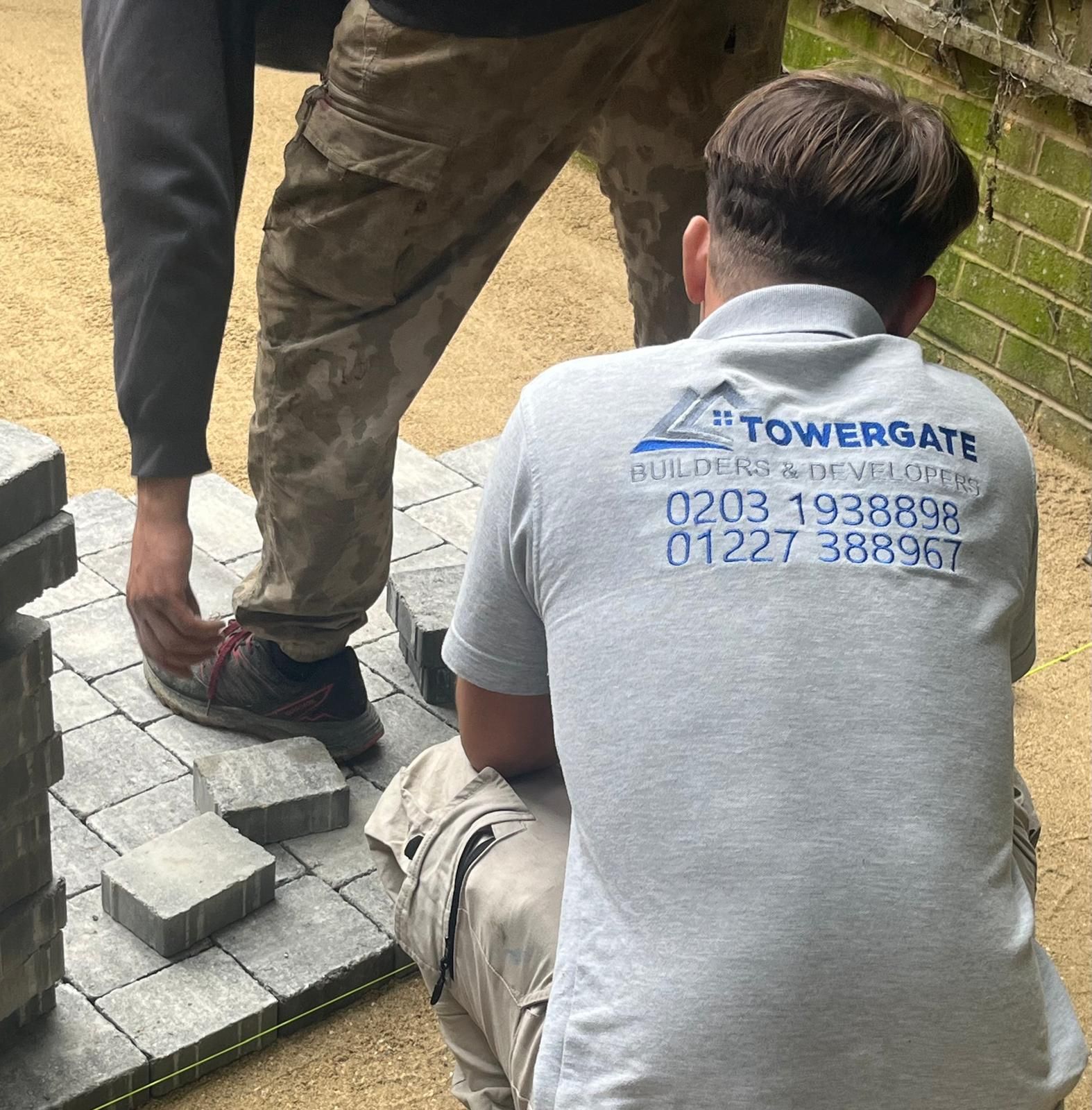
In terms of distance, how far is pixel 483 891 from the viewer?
2.03 metres

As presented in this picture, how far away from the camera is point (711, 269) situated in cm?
197

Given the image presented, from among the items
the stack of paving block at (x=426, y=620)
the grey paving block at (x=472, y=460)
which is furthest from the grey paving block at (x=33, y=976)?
the grey paving block at (x=472, y=460)

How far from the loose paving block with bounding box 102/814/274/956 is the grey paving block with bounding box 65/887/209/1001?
2 centimetres

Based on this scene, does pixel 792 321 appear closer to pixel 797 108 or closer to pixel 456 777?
pixel 797 108

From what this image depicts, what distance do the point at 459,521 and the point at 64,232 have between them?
101 inches

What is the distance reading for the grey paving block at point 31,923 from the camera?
2.32 meters

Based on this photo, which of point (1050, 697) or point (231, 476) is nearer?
point (1050, 697)

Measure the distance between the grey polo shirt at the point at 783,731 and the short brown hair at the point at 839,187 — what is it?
14cm

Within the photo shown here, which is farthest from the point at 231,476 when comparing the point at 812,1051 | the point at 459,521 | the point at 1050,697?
the point at 812,1051

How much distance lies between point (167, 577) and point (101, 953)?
2.44 feet

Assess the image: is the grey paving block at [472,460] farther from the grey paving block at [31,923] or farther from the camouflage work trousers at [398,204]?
the grey paving block at [31,923]

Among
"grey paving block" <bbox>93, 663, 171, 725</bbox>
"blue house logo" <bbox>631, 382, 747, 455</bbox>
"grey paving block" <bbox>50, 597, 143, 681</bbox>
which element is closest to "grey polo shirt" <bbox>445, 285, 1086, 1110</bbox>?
"blue house logo" <bbox>631, 382, 747, 455</bbox>

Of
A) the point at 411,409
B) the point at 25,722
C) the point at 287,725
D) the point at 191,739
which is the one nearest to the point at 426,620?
the point at 287,725

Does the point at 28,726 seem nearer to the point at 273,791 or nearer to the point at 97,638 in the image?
the point at 273,791
